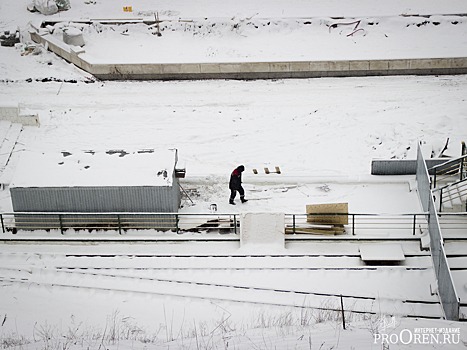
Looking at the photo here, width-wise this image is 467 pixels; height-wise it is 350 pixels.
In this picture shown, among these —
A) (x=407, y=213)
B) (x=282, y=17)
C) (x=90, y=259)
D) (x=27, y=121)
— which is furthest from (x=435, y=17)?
(x=90, y=259)

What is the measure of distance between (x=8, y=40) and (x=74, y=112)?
278 inches

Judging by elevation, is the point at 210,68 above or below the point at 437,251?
above

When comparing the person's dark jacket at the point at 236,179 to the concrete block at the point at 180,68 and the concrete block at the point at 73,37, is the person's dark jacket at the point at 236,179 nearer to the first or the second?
the concrete block at the point at 180,68

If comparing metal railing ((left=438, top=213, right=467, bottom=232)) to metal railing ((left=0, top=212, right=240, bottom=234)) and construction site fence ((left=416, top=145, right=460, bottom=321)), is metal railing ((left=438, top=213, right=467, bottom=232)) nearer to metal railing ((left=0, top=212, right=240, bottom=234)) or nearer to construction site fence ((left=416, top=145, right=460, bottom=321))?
construction site fence ((left=416, top=145, right=460, bottom=321))

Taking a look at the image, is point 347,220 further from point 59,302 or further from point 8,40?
point 8,40

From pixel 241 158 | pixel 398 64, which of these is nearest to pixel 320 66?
pixel 398 64

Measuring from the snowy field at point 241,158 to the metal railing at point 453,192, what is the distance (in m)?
0.89

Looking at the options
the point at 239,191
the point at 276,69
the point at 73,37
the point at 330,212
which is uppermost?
the point at 73,37

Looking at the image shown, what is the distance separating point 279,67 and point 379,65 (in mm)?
3815

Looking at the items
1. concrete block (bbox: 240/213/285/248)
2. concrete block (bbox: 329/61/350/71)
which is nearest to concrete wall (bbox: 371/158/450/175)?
concrete block (bbox: 240/213/285/248)

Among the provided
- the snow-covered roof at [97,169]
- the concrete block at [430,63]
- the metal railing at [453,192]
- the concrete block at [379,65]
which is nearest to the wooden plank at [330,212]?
the metal railing at [453,192]

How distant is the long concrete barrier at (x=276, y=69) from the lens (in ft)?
93.0

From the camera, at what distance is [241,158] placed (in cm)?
2367

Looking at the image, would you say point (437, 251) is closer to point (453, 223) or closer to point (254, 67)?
point (453, 223)
